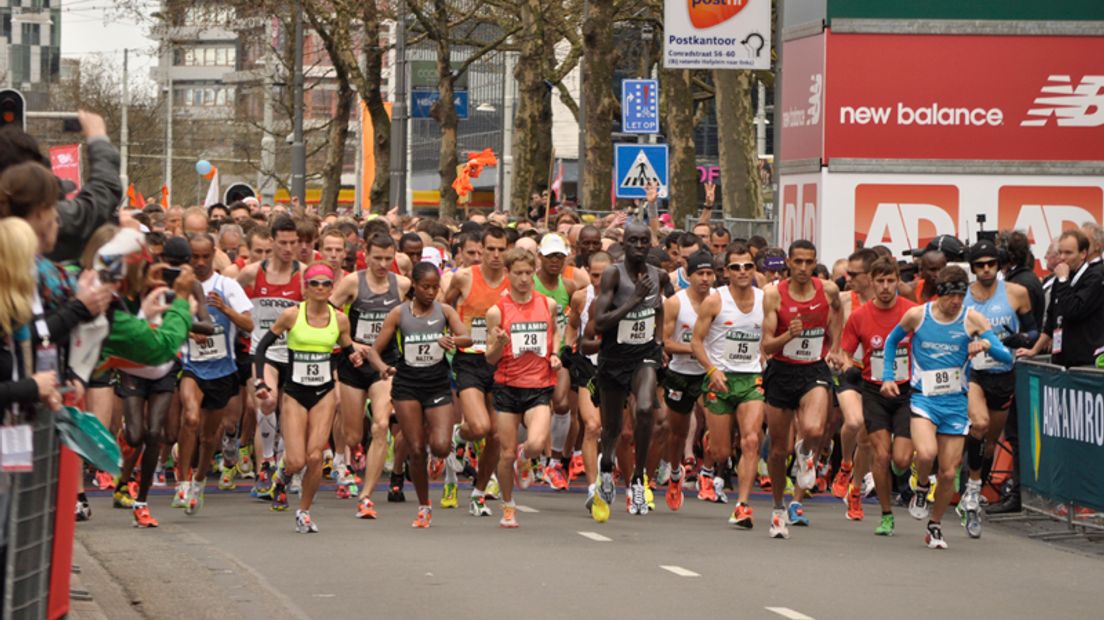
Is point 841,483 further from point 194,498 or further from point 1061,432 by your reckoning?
point 194,498

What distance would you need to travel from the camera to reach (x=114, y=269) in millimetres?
6520

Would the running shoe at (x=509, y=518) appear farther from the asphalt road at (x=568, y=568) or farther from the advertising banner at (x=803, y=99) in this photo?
the advertising banner at (x=803, y=99)

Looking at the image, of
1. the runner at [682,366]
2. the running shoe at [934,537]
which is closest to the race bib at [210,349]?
the runner at [682,366]

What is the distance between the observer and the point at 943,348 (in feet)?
44.1

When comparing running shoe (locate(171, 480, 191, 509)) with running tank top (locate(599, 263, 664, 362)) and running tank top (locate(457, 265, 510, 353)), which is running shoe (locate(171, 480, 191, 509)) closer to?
running tank top (locate(457, 265, 510, 353))

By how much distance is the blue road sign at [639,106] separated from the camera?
29.2 metres

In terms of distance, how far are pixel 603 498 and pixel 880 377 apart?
6.53ft

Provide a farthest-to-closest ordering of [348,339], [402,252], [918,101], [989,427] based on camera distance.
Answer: [918,101], [402,252], [989,427], [348,339]

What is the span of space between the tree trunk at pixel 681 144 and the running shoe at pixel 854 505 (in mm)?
26928

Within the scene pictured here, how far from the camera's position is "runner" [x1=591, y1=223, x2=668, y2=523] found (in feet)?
47.6

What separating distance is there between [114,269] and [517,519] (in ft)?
27.7

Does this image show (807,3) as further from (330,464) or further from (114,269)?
(114,269)

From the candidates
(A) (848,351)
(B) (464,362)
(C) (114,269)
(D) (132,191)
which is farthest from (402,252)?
(D) (132,191)

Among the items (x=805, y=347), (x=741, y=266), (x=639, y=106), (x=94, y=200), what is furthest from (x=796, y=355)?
(x=639, y=106)
